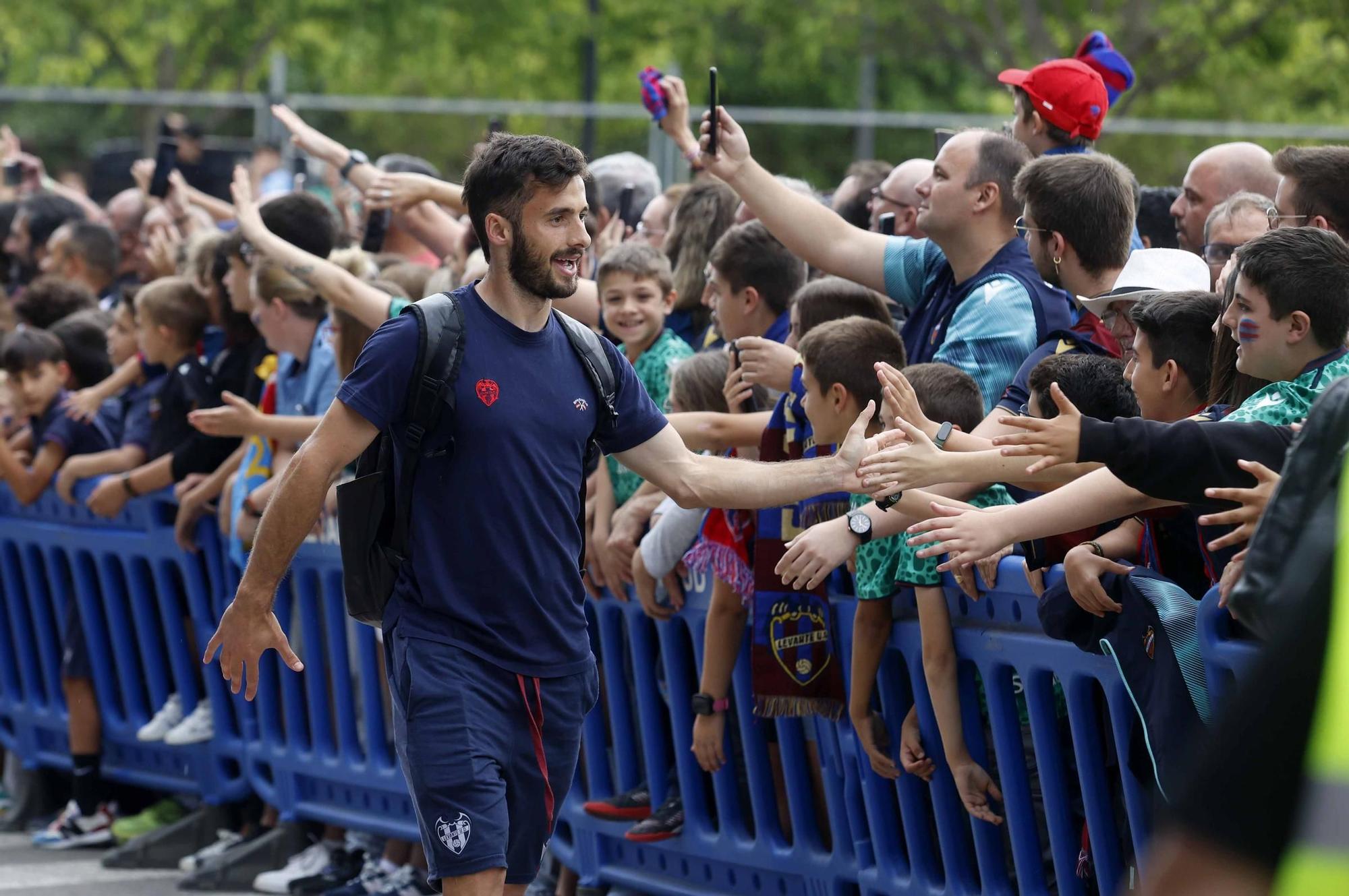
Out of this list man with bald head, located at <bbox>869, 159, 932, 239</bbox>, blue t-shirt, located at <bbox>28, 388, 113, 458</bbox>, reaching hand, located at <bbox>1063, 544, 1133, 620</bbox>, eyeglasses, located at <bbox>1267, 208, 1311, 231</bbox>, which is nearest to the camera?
reaching hand, located at <bbox>1063, 544, 1133, 620</bbox>

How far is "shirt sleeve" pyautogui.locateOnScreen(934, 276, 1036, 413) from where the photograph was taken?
17.3 ft

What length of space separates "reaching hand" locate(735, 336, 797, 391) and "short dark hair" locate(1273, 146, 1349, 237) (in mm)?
1507

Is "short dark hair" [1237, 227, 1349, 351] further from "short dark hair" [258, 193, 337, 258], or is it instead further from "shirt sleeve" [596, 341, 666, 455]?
"short dark hair" [258, 193, 337, 258]

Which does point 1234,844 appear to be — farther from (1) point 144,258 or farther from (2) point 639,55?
(2) point 639,55

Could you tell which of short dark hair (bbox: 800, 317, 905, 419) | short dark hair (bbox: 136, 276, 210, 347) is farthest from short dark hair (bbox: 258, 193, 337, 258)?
short dark hair (bbox: 800, 317, 905, 419)

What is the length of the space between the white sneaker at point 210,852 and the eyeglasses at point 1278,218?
15.8 feet

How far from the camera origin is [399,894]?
6.95m

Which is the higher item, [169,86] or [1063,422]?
[169,86]

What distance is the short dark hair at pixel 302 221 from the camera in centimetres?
761

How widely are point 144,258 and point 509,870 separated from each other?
25.9ft

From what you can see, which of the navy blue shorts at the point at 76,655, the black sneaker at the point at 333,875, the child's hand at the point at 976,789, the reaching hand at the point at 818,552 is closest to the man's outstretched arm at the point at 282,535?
the reaching hand at the point at 818,552

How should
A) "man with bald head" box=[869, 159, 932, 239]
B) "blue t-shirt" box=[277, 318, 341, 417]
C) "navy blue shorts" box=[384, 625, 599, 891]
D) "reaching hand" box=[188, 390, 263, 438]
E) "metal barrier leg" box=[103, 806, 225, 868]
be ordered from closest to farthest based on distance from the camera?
"navy blue shorts" box=[384, 625, 599, 891] → "reaching hand" box=[188, 390, 263, 438] → "man with bald head" box=[869, 159, 932, 239] → "blue t-shirt" box=[277, 318, 341, 417] → "metal barrier leg" box=[103, 806, 225, 868]

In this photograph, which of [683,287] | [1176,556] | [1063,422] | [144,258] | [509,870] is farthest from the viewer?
[144,258]

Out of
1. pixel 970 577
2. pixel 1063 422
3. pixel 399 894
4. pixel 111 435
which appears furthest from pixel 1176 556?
pixel 111 435
